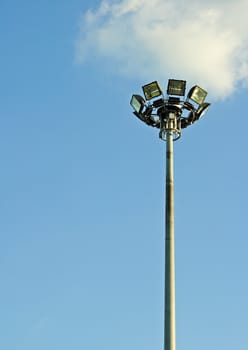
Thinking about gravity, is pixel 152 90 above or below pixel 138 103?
above

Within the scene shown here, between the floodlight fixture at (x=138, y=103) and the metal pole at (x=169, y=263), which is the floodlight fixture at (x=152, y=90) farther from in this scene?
the metal pole at (x=169, y=263)

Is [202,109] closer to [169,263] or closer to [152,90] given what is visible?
[152,90]

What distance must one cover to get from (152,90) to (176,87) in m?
1.15

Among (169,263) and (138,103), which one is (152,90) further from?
(169,263)

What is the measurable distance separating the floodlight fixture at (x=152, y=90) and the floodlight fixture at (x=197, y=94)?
148cm

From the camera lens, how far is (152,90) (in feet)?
120

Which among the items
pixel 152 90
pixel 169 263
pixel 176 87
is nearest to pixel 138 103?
pixel 152 90

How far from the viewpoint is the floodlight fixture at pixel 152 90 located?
36562 mm

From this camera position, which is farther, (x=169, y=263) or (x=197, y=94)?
(x=197, y=94)

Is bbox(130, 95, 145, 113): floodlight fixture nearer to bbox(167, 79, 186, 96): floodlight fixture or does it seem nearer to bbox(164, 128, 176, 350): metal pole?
bbox(167, 79, 186, 96): floodlight fixture

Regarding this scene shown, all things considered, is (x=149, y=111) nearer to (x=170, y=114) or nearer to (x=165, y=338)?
(x=170, y=114)

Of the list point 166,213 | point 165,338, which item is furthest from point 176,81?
point 165,338

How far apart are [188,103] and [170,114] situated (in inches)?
46.6

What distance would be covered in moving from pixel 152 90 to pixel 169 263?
347 inches
